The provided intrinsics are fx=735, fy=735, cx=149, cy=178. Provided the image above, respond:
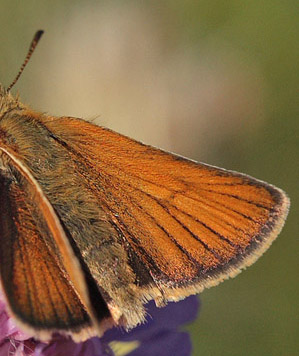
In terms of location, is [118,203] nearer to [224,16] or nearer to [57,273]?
[57,273]

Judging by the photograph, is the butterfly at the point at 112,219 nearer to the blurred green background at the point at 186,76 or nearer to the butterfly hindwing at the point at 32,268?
the butterfly hindwing at the point at 32,268

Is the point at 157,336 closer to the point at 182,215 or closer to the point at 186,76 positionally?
the point at 182,215

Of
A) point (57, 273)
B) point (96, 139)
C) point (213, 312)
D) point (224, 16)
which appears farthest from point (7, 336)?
point (224, 16)

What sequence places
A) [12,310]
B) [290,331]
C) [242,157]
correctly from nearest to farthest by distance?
[12,310], [290,331], [242,157]

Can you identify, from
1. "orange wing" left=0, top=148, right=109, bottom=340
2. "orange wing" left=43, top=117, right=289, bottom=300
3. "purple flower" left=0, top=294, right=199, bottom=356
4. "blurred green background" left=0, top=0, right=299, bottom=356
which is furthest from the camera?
"blurred green background" left=0, top=0, right=299, bottom=356

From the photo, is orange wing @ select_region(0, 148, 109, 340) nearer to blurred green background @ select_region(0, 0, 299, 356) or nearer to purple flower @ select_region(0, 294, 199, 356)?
purple flower @ select_region(0, 294, 199, 356)

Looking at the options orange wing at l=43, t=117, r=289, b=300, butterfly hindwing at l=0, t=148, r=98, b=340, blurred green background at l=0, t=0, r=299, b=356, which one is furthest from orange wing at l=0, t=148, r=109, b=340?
blurred green background at l=0, t=0, r=299, b=356

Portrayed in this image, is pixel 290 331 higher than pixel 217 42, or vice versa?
pixel 217 42
